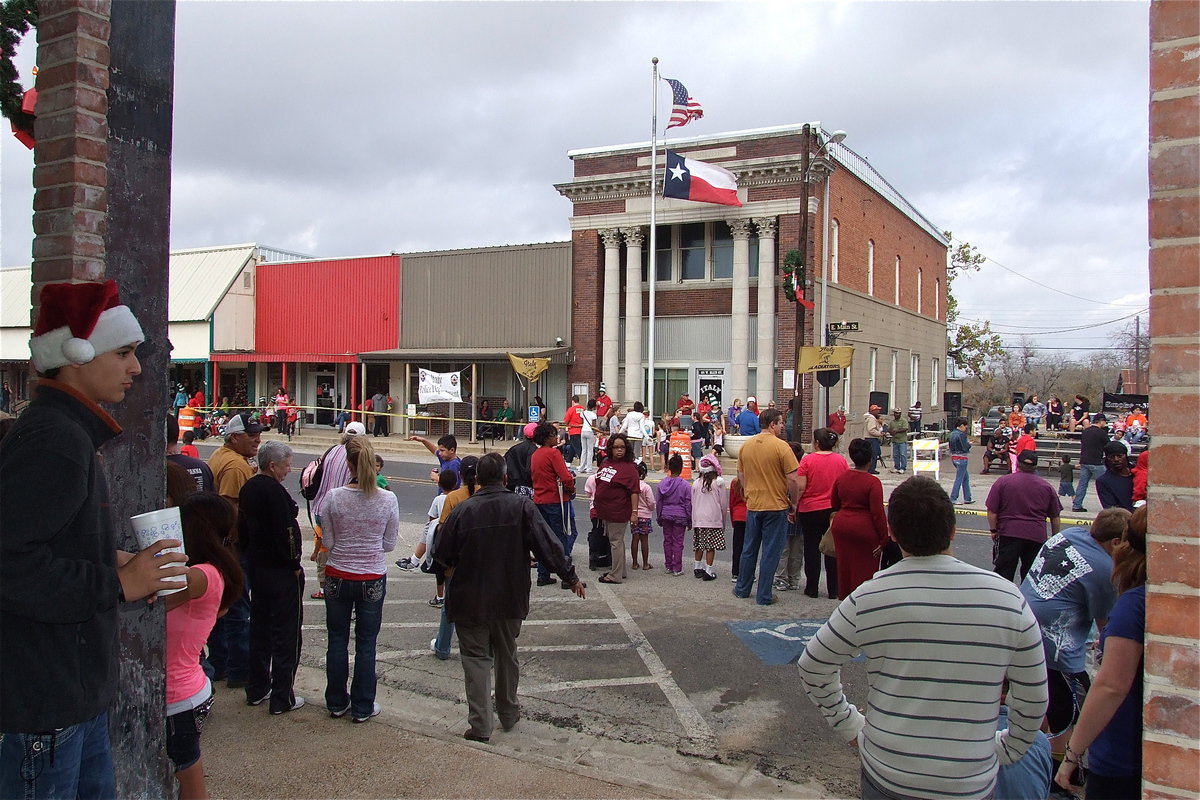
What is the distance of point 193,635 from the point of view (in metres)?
3.69

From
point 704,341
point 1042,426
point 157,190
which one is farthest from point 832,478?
point 1042,426

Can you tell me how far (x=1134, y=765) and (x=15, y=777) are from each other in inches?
143

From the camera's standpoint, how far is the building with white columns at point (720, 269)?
25750 millimetres

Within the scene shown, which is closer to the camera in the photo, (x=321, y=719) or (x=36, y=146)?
(x=36, y=146)

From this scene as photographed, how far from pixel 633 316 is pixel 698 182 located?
4999 millimetres

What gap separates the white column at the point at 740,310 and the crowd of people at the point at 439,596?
18.7m

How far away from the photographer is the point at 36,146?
131 inches

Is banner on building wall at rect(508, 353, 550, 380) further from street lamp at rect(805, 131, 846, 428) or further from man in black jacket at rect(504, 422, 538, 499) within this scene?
man in black jacket at rect(504, 422, 538, 499)

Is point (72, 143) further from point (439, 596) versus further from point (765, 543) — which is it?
point (765, 543)

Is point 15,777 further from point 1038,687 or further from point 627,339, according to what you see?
point 627,339

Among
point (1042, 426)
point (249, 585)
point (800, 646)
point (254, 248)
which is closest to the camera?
point (249, 585)

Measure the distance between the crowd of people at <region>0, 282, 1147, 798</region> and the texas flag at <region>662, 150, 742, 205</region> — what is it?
59.2 feet

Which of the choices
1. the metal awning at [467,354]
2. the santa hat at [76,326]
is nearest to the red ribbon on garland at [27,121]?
the santa hat at [76,326]

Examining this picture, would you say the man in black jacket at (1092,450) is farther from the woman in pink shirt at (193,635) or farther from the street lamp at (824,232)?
the woman in pink shirt at (193,635)
